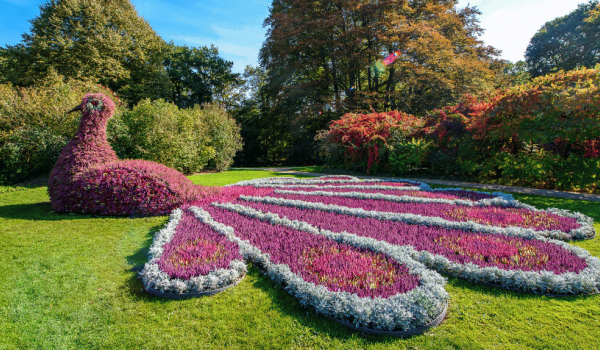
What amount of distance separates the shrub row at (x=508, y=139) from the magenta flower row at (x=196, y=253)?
8.63 meters

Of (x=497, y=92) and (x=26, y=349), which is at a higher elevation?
(x=497, y=92)

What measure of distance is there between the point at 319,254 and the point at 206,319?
1.53m

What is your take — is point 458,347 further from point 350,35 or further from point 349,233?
point 350,35

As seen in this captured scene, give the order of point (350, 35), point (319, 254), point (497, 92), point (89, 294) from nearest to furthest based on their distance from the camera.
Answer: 1. point (89, 294)
2. point (319, 254)
3. point (497, 92)
4. point (350, 35)

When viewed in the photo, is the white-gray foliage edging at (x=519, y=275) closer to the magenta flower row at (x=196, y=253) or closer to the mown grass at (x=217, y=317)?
the mown grass at (x=217, y=317)

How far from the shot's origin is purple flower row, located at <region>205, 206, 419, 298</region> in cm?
275

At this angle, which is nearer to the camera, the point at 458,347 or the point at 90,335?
the point at 458,347

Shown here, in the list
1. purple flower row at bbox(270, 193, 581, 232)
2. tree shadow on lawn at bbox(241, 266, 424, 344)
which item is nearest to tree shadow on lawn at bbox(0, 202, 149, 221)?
tree shadow on lawn at bbox(241, 266, 424, 344)

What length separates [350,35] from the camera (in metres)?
20.6

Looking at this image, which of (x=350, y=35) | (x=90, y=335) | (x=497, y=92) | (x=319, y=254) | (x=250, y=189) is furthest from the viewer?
(x=350, y=35)

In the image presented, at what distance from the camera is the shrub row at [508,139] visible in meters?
7.29

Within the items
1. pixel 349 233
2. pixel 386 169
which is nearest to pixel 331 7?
pixel 386 169

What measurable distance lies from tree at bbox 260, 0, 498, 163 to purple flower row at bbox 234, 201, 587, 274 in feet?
47.9

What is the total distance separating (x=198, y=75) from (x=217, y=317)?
3210 centimetres
